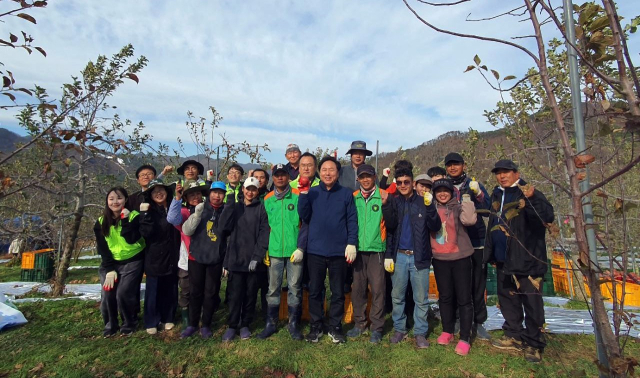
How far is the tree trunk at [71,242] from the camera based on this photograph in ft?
20.5

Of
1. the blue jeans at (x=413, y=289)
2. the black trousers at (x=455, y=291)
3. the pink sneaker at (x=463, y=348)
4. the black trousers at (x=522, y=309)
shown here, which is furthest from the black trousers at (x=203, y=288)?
the black trousers at (x=522, y=309)

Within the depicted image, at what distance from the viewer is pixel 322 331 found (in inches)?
166

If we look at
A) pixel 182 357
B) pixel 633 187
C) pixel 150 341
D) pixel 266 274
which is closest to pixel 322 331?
pixel 266 274

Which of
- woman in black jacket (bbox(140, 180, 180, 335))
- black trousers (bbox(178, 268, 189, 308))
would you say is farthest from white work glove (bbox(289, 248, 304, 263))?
woman in black jacket (bbox(140, 180, 180, 335))

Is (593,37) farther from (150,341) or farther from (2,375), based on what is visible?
(2,375)

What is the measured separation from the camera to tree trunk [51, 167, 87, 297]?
20.5 feet

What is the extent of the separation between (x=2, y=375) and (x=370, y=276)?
13.2ft

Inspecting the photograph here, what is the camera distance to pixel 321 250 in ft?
13.2

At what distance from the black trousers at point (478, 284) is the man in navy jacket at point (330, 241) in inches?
60.5

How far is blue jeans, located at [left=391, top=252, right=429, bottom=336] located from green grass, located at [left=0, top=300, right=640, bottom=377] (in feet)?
0.85

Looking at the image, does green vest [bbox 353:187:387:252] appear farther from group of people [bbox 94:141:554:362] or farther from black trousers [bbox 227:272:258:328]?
black trousers [bbox 227:272:258:328]

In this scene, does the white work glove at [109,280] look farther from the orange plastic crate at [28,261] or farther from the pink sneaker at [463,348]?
the orange plastic crate at [28,261]

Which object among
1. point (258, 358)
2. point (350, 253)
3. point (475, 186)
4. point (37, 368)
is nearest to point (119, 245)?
point (37, 368)

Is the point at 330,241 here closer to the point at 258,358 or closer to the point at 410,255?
the point at 410,255
